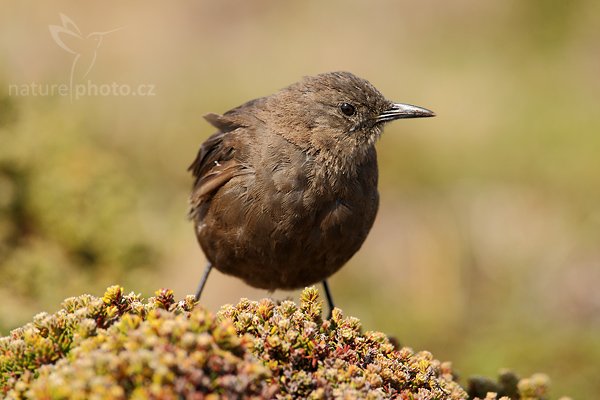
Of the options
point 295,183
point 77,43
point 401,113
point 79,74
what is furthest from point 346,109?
point 77,43

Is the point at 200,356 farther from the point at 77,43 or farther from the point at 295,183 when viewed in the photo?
the point at 77,43

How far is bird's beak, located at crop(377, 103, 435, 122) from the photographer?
5.33 meters

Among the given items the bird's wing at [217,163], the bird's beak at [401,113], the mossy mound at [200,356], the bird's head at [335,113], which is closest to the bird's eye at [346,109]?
the bird's head at [335,113]

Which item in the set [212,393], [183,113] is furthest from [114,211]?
[212,393]

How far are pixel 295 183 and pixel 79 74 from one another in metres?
7.16

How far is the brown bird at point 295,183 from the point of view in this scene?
4.86 metres

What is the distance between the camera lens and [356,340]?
11.2ft

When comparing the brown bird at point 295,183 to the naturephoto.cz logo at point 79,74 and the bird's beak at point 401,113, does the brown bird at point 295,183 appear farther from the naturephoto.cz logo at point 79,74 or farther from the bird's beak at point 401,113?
the naturephoto.cz logo at point 79,74

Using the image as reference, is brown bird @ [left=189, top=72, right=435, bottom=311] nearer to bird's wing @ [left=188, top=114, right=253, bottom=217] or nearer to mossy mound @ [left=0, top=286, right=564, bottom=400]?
bird's wing @ [left=188, top=114, right=253, bottom=217]

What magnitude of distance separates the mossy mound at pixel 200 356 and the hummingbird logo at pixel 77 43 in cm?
827

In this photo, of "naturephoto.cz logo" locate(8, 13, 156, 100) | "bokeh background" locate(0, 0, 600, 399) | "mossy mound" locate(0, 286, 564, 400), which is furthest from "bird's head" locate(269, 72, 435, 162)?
"naturephoto.cz logo" locate(8, 13, 156, 100)

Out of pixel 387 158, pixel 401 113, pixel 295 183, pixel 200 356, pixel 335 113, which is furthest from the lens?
pixel 387 158

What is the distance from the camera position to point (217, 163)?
214 inches

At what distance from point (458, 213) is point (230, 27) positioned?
5.99 m
